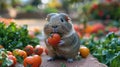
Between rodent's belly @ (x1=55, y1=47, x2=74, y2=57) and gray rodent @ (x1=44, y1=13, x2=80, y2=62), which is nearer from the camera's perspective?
gray rodent @ (x1=44, y1=13, x2=80, y2=62)

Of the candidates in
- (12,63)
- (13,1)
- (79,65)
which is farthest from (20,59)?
(13,1)

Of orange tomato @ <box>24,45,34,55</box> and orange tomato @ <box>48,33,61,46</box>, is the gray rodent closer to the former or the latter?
orange tomato @ <box>48,33,61,46</box>

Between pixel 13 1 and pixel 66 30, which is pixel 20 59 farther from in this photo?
pixel 13 1

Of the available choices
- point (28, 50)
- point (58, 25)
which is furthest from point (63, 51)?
point (28, 50)

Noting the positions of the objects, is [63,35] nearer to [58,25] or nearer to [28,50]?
[58,25]

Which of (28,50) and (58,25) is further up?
(58,25)

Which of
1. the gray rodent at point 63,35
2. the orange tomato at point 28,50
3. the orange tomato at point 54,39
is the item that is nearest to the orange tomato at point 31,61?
the orange tomato at point 54,39

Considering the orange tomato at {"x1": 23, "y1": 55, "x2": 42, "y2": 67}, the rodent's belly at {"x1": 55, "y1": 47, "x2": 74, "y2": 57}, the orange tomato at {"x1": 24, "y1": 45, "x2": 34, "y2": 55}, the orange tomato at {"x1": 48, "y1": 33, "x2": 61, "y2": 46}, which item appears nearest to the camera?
the orange tomato at {"x1": 23, "y1": 55, "x2": 42, "y2": 67}

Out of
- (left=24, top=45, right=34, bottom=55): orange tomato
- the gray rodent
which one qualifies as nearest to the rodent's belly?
the gray rodent
